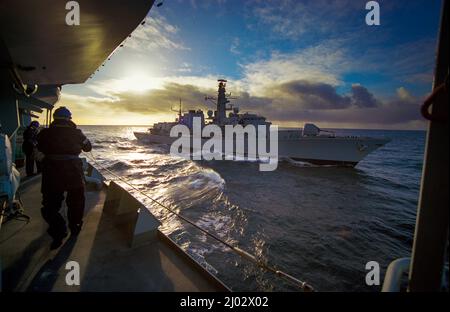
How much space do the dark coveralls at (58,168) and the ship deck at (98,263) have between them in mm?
400

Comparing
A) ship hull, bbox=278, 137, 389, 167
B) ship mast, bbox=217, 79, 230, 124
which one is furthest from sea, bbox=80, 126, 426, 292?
ship mast, bbox=217, 79, 230, 124

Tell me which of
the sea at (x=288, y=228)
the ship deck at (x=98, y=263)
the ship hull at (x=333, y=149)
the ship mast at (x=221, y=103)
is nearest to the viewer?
the ship deck at (x=98, y=263)

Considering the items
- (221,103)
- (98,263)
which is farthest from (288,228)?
(221,103)

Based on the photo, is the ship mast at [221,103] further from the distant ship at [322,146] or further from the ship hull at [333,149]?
the ship hull at [333,149]

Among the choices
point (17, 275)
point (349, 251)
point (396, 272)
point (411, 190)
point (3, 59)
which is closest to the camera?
point (396, 272)

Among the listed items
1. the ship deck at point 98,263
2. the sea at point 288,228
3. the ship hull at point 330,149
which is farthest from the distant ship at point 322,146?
the ship deck at point 98,263

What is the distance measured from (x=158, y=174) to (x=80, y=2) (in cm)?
1474

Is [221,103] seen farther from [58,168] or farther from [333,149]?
[58,168]

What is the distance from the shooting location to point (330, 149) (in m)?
24.9

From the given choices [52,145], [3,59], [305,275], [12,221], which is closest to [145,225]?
[52,145]

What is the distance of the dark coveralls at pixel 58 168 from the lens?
3.09m

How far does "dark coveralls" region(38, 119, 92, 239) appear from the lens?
3.09 m
